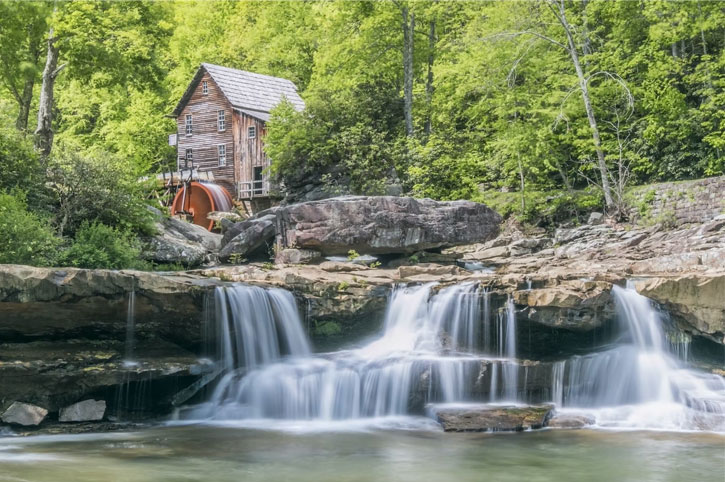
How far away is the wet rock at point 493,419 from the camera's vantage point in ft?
33.7

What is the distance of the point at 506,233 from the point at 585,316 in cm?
1203

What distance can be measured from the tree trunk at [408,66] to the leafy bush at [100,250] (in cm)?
1533

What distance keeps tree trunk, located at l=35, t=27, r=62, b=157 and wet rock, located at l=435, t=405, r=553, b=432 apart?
12211mm

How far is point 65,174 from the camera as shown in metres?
16.2

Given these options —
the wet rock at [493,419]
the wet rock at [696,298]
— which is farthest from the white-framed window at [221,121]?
the wet rock at [493,419]

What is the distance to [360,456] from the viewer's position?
8930 mm

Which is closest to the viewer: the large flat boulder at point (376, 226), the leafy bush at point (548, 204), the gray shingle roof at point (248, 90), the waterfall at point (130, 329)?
the waterfall at point (130, 329)

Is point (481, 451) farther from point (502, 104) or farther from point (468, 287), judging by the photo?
point (502, 104)

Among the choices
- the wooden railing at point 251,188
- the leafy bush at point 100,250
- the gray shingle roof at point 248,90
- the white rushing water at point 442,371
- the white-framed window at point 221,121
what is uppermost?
the gray shingle roof at point 248,90

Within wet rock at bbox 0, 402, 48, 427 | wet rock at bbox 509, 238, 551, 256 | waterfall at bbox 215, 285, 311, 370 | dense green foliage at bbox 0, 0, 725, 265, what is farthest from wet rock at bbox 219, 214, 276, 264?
wet rock at bbox 0, 402, 48, 427

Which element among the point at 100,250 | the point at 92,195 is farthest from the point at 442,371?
the point at 92,195

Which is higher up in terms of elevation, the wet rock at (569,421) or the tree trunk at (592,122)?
the tree trunk at (592,122)

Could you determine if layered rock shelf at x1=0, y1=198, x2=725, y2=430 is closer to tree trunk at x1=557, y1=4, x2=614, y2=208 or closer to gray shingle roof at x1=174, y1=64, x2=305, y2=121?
tree trunk at x1=557, y1=4, x2=614, y2=208

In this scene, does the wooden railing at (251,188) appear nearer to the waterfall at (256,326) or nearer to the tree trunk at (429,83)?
the tree trunk at (429,83)
